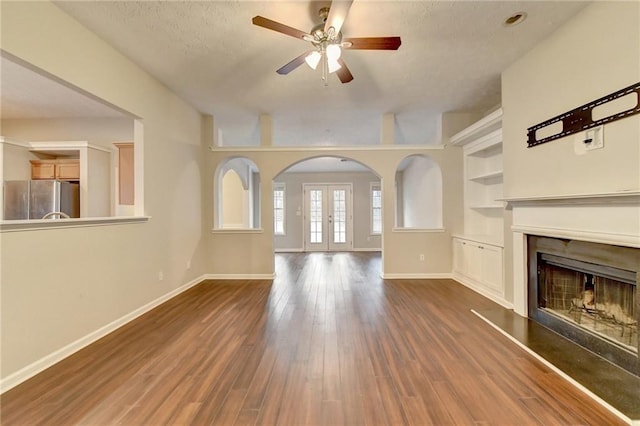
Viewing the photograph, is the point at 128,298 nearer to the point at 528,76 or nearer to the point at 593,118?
the point at 593,118

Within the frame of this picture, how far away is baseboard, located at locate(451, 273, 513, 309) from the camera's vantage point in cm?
349

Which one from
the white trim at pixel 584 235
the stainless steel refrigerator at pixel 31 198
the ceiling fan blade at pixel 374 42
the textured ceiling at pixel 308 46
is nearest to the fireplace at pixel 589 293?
the white trim at pixel 584 235

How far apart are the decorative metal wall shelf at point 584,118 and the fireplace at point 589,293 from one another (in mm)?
989

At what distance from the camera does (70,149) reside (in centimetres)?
425

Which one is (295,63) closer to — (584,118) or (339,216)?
(584,118)

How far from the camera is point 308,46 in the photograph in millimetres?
2893

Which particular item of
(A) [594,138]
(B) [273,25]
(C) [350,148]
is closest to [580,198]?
(A) [594,138]

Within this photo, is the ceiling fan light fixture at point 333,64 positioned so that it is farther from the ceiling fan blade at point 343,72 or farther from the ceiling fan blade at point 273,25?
the ceiling fan blade at point 273,25

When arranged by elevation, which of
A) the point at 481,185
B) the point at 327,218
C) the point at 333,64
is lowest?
the point at 327,218

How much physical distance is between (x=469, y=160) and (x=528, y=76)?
1944 millimetres

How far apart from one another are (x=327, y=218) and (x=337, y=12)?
7402 mm

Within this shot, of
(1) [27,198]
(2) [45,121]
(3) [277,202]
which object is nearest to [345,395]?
(1) [27,198]

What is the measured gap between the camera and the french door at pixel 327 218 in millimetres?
9164

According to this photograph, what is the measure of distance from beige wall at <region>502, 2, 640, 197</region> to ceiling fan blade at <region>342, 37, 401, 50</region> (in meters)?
1.62
